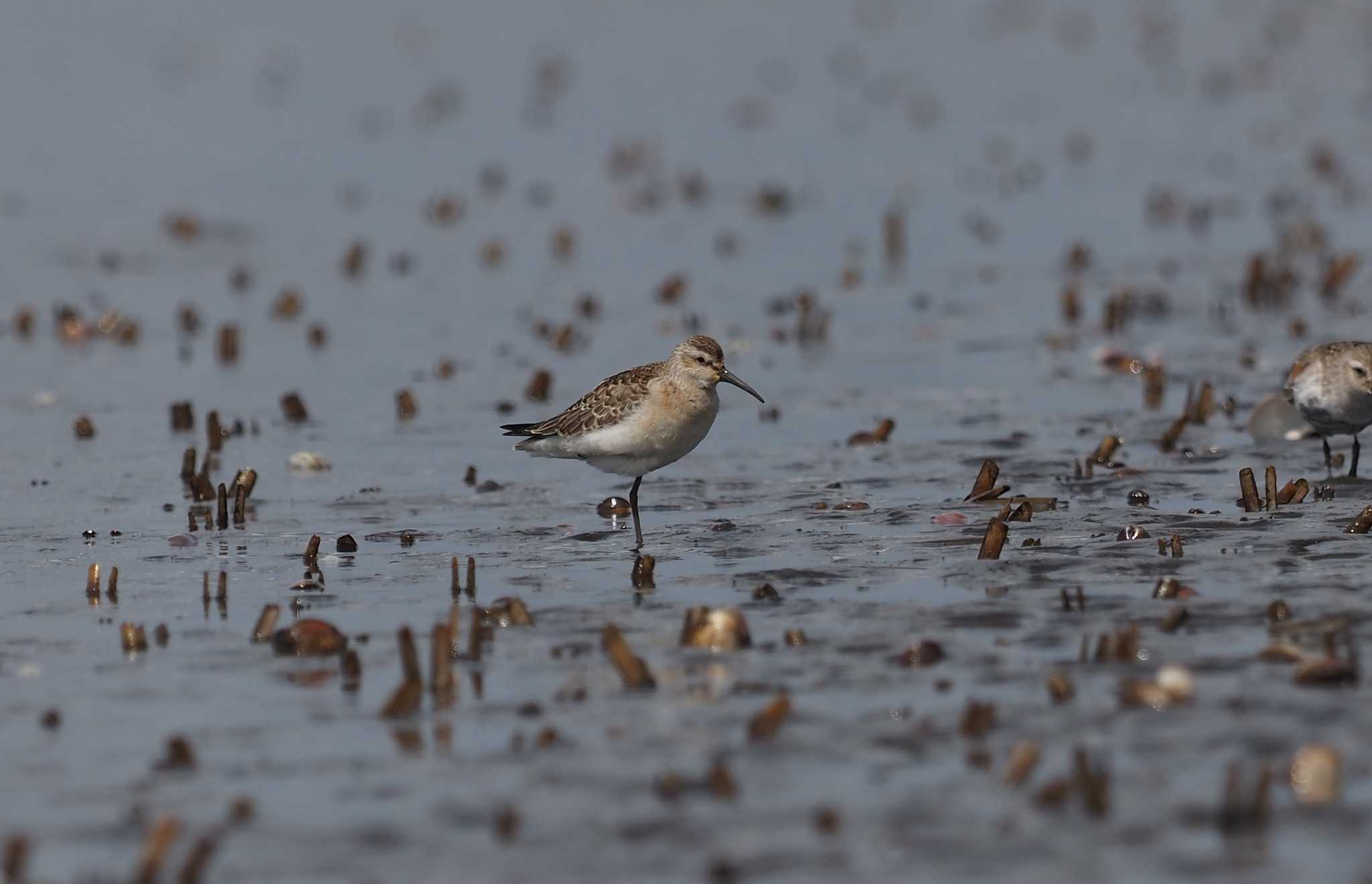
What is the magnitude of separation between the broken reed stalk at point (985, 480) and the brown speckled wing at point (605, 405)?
2.59 m

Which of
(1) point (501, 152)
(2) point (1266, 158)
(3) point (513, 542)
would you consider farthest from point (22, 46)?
(3) point (513, 542)

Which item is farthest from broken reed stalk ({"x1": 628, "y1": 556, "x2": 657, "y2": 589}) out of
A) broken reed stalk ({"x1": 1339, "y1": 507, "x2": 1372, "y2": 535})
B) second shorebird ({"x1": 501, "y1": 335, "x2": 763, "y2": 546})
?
broken reed stalk ({"x1": 1339, "y1": 507, "x2": 1372, "y2": 535})

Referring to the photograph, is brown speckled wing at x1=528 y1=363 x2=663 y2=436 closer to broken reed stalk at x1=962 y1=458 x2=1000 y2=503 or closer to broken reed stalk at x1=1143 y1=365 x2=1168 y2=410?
broken reed stalk at x1=962 y1=458 x2=1000 y2=503

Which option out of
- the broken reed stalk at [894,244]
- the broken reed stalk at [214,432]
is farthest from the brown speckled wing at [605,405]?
the broken reed stalk at [894,244]

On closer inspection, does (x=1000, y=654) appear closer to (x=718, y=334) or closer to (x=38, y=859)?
(x=38, y=859)

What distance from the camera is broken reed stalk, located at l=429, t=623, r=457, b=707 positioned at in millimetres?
10875

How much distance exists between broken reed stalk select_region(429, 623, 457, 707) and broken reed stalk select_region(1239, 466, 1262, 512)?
687 cm

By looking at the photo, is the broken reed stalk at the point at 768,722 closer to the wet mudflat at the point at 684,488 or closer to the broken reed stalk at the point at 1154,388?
the wet mudflat at the point at 684,488

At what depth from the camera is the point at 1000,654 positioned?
11461 millimetres

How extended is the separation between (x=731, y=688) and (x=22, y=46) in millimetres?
41840

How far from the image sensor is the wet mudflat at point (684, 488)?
921cm

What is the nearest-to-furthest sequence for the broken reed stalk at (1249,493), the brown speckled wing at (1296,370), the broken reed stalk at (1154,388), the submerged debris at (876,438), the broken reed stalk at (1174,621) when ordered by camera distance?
the broken reed stalk at (1174,621), the broken reed stalk at (1249,493), the brown speckled wing at (1296,370), the submerged debris at (876,438), the broken reed stalk at (1154,388)

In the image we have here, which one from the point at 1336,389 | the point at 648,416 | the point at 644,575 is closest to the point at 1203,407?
the point at 1336,389

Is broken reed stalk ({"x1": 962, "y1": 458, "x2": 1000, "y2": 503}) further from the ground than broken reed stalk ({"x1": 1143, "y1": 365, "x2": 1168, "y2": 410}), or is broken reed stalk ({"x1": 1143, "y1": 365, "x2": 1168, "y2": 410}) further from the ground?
broken reed stalk ({"x1": 1143, "y1": 365, "x2": 1168, "y2": 410})
